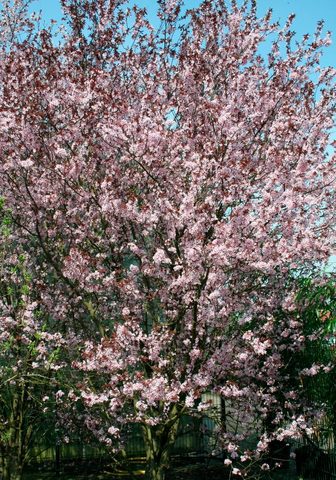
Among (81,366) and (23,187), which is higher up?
(23,187)

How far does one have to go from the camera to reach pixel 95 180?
375 inches

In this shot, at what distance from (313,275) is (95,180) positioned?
476cm

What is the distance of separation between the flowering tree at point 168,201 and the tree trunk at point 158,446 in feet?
0.09

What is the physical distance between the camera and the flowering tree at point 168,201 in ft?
26.1

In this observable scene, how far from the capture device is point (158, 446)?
9.09 m

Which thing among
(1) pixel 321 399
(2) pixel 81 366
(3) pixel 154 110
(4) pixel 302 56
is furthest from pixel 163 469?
(4) pixel 302 56

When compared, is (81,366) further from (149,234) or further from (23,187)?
(23,187)

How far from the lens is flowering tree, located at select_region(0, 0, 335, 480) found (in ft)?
26.1

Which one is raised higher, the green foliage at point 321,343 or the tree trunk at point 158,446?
the green foliage at point 321,343

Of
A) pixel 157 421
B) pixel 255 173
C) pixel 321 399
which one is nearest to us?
pixel 157 421

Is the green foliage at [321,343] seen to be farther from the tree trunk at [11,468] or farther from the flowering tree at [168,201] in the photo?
the tree trunk at [11,468]

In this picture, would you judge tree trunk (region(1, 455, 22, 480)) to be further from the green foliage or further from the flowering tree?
the green foliage

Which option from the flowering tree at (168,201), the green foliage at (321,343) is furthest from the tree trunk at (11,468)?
the green foliage at (321,343)

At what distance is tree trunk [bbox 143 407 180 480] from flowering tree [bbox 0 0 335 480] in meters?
0.03
